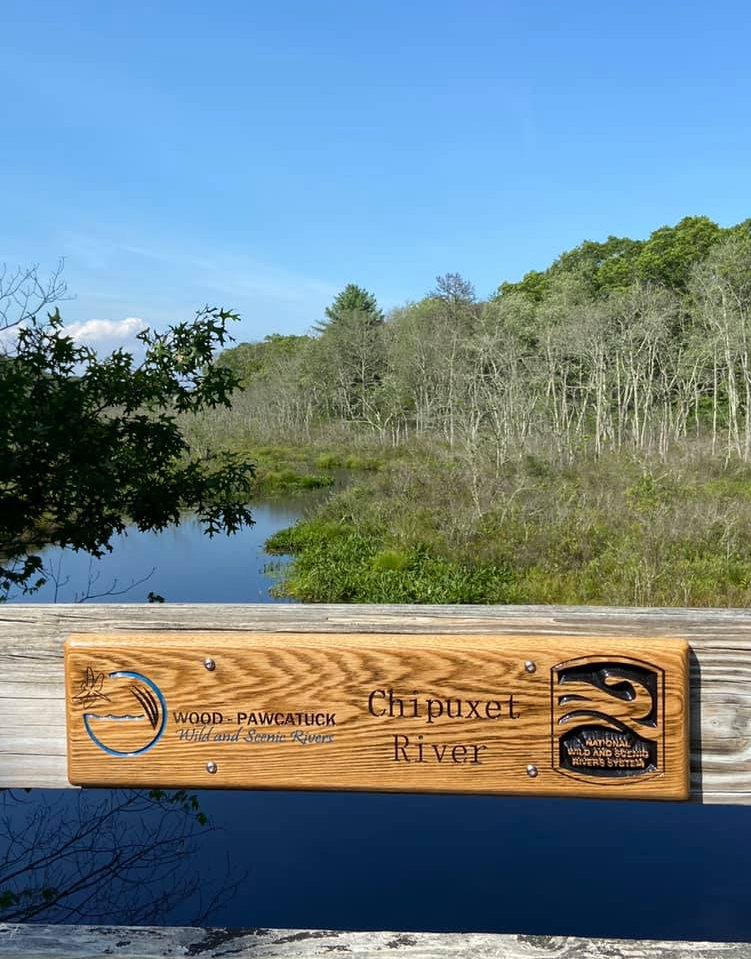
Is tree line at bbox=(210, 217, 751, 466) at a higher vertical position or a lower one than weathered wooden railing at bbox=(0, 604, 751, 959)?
higher

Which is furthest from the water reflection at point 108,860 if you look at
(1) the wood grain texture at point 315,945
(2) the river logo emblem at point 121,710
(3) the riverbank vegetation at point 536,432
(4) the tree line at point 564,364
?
(4) the tree line at point 564,364

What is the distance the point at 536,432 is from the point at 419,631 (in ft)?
105

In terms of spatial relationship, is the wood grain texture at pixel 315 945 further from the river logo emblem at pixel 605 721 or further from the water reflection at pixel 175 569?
the water reflection at pixel 175 569

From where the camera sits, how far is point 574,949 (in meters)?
1.62

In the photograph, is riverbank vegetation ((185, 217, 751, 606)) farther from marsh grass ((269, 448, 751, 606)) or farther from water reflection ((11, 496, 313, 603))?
water reflection ((11, 496, 313, 603))

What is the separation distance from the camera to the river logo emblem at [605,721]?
1.68m

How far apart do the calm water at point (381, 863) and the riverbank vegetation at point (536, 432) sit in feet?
16.4

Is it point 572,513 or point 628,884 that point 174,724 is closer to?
point 628,884

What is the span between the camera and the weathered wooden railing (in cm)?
166

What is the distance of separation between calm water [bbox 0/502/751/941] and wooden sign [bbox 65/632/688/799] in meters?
3.96

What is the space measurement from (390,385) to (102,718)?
4956 centimetres

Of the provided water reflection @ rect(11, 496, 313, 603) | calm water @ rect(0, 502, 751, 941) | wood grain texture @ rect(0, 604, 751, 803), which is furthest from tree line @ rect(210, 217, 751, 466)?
wood grain texture @ rect(0, 604, 751, 803)

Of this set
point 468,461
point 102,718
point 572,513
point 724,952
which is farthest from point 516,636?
point 468,461

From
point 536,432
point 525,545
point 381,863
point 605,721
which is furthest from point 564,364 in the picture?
point 605,721
